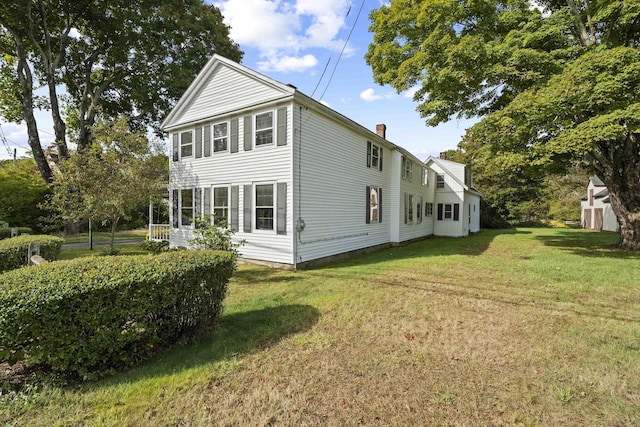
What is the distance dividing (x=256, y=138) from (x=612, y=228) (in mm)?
29814

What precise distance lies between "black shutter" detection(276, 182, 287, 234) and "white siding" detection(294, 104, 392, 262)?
1.41 ft

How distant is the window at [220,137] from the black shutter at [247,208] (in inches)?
82.2

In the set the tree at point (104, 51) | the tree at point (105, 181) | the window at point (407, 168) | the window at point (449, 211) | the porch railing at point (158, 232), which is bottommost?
the porch railing at point (158, 232)

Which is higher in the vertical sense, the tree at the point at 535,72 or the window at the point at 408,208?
the tree at the point at 535,72

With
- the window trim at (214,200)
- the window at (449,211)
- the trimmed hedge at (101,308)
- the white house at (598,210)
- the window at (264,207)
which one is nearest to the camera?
the trimmed hedge at (101,308)

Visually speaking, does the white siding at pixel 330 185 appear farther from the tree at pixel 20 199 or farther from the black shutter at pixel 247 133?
the tree at pixel 20 199

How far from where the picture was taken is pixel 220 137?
11.4 m

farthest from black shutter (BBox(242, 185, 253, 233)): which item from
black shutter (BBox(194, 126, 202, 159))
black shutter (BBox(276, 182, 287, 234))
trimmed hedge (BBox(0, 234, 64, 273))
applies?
trimmed hedge (BBox(0, 234, 64, 273))

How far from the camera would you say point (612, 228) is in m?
24.1

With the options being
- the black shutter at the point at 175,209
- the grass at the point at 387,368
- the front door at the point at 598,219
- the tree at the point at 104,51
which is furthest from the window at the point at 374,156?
the front door at the point at 598,219

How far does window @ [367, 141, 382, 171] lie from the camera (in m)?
13.4

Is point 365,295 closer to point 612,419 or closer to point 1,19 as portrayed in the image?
point 612,419

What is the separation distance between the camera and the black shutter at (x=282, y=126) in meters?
9.47

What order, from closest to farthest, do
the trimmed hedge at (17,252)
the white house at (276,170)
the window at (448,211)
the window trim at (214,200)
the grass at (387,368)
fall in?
the grass at (387,368)
the trimmed hedge at (17,252)
the white house at (276,170)
the window trim at (214,200)
the window at (448,211)
